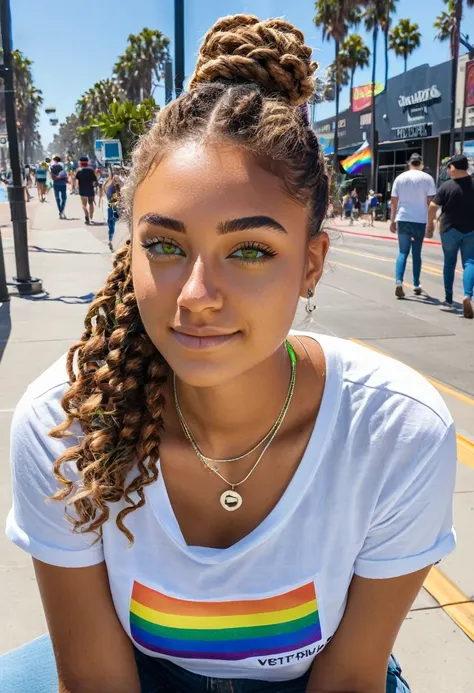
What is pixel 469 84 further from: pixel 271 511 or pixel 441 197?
pixel 271 511

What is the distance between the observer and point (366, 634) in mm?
1493

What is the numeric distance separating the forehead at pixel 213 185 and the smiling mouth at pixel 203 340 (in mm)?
229

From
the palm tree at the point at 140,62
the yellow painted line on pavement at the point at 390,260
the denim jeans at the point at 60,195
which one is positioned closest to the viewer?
the yellow painted line on pavement at the point at 390,260

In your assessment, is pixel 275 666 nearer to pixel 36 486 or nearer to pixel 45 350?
pixel 36 486

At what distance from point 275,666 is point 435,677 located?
0.91 meters

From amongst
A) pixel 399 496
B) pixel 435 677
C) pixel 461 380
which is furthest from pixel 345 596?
pixel 461 380

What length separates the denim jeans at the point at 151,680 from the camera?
155 centimetres

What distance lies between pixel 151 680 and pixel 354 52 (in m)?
45.9

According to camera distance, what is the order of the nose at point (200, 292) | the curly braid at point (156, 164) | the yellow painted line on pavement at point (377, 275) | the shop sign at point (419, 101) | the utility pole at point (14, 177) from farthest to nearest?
1. the shop sign at point (419, 101)
2. the yellow painted line on pavement at point (377, 275)
3. the utility pole at point (14, 177)
4. the curly braid at point (156, 164)
5. the nose at point (200, 292)

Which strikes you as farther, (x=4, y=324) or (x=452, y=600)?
(x=4, y=324)

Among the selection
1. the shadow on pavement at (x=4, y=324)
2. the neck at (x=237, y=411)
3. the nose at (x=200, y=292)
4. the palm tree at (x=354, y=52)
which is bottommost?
the shadow on pavement at (x=4, y=324)

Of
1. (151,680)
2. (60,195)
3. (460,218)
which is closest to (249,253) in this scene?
(151,680)

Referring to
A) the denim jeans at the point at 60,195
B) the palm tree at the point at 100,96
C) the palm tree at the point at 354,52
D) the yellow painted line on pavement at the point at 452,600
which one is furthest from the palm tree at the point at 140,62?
the yellow painted line on pavement at the point at 452,600

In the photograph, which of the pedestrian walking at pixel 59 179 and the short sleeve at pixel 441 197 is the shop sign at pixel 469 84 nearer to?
the pedestrian walking at pixel 59 179
